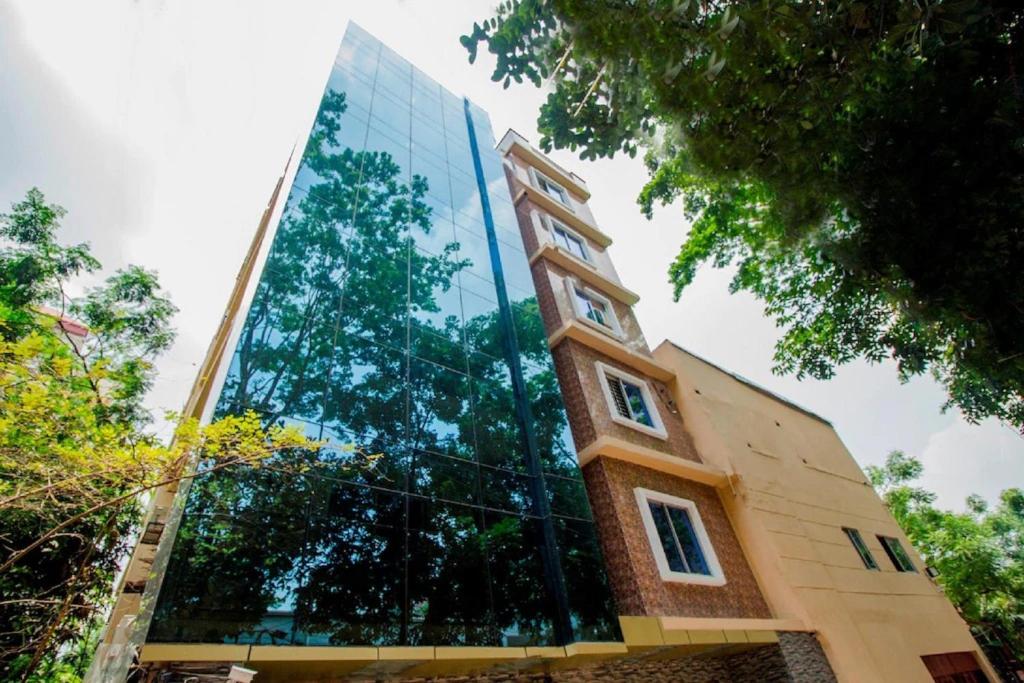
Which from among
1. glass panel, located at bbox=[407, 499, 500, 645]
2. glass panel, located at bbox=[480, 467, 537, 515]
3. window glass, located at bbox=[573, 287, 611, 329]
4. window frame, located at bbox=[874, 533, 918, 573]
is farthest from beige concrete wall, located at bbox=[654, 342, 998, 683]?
glass panel, located at bbox=[407, 499, 500, 645]

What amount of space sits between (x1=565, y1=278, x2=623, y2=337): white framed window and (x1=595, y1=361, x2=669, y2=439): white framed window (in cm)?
133

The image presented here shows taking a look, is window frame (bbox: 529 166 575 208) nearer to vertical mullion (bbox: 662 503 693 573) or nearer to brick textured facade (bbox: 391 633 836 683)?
vertical mullion (bbox: 662 503 693 573)

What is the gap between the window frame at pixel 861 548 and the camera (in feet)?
36.7

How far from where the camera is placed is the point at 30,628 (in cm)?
629

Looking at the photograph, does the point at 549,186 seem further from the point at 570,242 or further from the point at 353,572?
the point at 353,572

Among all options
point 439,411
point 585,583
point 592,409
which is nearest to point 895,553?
point 592,409

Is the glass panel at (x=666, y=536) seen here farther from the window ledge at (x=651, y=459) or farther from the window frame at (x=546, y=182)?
the window frame at (x=546, y=182)

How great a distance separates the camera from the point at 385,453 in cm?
595

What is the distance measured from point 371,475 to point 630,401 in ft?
22.3

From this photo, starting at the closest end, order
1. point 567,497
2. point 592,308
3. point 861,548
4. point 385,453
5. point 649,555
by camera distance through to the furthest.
→ point 385,453 → point 567,497 → point 649,555 → point 861,548 → point 592,308

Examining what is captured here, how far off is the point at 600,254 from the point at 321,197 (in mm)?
9566

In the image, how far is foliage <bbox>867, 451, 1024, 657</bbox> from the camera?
59.4ft

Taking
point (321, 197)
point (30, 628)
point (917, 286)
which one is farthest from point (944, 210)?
point (30, 628)

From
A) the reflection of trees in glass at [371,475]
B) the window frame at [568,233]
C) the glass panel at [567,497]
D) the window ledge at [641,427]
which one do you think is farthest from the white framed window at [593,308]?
the glass panel at [567,497]
